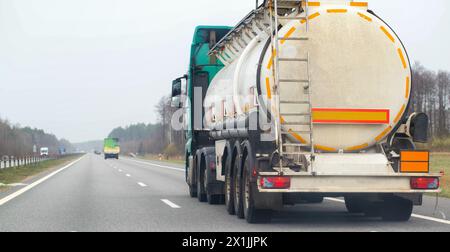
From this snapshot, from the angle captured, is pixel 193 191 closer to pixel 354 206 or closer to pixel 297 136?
pixel 354 206

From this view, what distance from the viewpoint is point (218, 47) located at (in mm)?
14508

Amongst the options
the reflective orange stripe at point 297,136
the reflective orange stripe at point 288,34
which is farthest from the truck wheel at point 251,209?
the reflective orange stripe at point 288,34

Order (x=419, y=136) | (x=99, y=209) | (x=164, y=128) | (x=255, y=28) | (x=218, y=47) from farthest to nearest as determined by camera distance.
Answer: (x=164, y=128), (x=218, y=47), (x=99, y=209), (x=255, y=28), (x=419, y=136)

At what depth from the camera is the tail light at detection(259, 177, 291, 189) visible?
9.48 metres

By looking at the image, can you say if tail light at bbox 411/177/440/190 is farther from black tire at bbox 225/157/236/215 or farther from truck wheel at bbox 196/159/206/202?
truck wheel at bbox 196/159/206/202

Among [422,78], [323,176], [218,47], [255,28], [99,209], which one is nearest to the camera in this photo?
[323,176]

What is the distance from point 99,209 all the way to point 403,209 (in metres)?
5.61

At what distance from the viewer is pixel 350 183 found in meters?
9.66

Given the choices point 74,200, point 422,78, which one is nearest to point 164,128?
point 422,78

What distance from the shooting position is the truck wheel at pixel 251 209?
1011 centimetres

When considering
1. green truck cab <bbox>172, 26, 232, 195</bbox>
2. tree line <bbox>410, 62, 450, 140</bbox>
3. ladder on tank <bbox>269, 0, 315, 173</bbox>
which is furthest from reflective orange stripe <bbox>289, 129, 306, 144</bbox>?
tree line <bbox>410, 62, 450, 140</bbox>

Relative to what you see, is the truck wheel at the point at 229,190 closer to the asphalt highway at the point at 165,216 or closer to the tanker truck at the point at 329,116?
the asphalt highway at the point at 165,216

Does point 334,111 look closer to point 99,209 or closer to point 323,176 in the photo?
point 323,176

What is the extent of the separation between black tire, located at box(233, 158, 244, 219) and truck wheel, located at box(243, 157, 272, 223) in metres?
0.26
